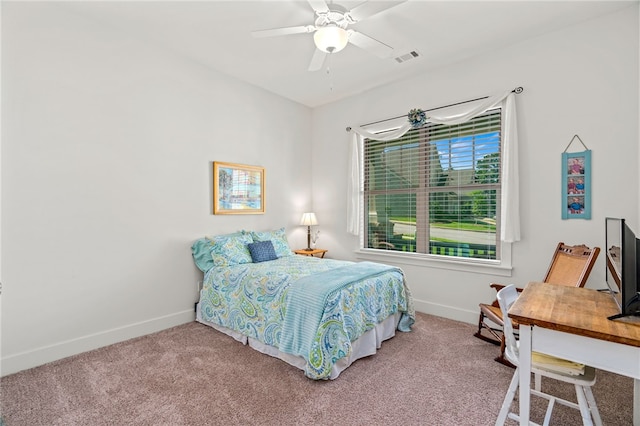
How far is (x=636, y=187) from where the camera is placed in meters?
2.56

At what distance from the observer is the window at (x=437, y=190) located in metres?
3.40

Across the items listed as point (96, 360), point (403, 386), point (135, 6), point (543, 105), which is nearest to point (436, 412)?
point (403, 386)

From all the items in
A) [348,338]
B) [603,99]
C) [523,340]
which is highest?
[603,99]

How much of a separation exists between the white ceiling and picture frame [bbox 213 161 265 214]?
118 cm

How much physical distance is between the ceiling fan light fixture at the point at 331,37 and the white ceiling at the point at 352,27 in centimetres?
37

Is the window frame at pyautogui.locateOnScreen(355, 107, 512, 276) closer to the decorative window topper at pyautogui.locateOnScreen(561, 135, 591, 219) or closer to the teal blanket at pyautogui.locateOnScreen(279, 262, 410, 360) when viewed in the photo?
the decorative window topper at pyautogui.locateOnScreen(561, 135, 591, 219)

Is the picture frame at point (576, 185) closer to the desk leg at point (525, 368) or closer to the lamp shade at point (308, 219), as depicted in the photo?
the desk leg at point (525, 368)

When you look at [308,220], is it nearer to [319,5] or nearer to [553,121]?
[319,5]

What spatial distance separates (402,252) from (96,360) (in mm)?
3370

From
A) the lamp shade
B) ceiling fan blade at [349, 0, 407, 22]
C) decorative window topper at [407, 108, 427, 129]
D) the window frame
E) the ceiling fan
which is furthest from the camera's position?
the lamp shade

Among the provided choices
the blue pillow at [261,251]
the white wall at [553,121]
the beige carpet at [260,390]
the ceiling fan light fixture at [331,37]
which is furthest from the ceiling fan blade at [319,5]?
the beige carpet at [260,390]

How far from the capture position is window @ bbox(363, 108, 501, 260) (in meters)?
3.40

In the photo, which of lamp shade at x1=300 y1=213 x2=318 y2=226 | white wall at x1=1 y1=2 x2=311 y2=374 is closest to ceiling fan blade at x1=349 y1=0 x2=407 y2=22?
white wall at x1=1 y1=2 x2=311 y2=374

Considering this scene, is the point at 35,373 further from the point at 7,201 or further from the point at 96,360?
the point at 7,201
